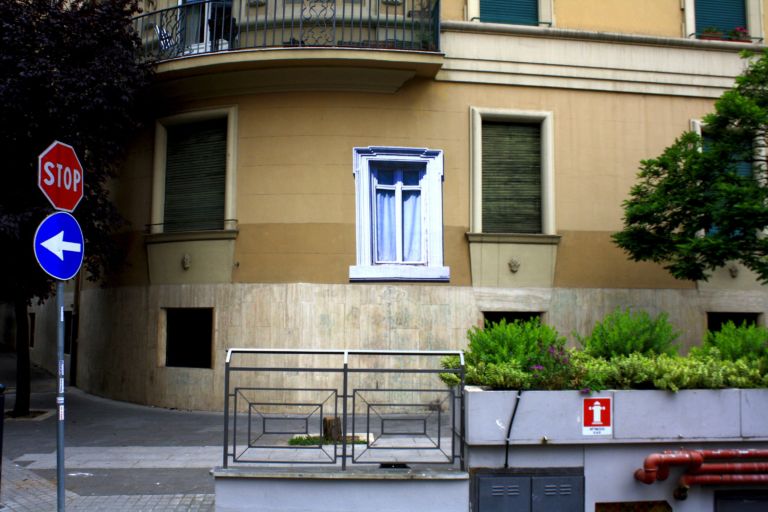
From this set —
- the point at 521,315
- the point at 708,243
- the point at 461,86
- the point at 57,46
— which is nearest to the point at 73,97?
the point at 57,46

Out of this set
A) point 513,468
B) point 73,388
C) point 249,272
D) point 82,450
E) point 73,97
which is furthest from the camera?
point 73,388

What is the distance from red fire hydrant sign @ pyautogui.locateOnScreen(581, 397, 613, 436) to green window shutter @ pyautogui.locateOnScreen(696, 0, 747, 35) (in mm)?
11134

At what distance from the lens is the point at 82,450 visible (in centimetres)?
1012

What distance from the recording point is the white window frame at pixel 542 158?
13.2 meters

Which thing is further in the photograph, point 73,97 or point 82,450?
point 73,97

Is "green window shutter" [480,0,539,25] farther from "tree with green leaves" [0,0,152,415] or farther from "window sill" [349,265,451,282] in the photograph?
"tree with green leaves" [0,0,152,415]

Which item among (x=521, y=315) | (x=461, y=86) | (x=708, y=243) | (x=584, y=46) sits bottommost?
(x=521, y=315)

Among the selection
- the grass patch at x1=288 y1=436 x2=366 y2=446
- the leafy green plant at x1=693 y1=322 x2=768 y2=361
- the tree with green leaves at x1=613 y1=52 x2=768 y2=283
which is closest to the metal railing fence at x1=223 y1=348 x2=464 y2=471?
the grass patch at x1=288 y1=436 x2=366 y2=446

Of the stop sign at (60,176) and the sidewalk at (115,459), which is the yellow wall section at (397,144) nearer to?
the sidewalk at (115,459)

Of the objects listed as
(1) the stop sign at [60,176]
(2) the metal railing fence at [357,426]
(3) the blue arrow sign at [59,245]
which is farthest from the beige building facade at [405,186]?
(3) the blue arrow sign at [59,245]

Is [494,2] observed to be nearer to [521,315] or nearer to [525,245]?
[525,245]

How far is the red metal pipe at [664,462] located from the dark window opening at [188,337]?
9.10 m

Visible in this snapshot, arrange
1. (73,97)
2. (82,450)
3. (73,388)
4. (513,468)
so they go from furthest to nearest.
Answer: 1. (73,388)
2. (73,97)
3. (82,450)
4. (513,468)

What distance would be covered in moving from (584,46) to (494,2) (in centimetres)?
201
